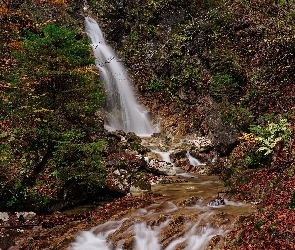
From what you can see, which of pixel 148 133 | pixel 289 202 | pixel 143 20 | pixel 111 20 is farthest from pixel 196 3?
pixel 289 202

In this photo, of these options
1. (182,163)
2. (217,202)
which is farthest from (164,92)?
(217,202)

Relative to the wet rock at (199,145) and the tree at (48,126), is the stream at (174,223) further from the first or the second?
the wet rock at (199,145)

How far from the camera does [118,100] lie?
23.0m

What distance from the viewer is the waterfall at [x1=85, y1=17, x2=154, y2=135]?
21.8 m

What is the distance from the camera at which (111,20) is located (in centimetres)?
2650

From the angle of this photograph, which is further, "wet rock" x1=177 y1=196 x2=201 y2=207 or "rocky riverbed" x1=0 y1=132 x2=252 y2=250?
"wet rock" x1=177 y1=196 x2=201 y2=207

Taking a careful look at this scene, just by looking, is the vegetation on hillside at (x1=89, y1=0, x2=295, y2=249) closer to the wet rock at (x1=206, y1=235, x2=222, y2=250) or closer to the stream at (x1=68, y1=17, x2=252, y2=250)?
the wet rock at (x1=206, y1=235, x2=222, y2=250)

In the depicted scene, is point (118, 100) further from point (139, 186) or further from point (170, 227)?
point (170, 227)

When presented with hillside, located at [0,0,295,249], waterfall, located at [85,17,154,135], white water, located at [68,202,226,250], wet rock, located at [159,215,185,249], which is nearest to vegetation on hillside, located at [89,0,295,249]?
hillside, located at [0,0,295,249]

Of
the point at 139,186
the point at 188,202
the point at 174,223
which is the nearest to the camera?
the point at 174,223

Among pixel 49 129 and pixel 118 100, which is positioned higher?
pixel 118 100

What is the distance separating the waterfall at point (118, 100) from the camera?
858 inches

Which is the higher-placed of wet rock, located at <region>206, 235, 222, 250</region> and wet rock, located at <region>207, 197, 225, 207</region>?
wet rock, located at <region>207, 197, 225, 207</region>

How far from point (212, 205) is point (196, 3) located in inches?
785
